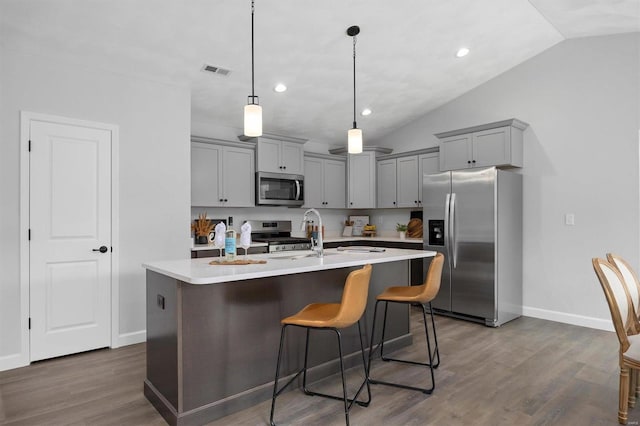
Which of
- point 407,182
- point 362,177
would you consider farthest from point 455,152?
point 362,177

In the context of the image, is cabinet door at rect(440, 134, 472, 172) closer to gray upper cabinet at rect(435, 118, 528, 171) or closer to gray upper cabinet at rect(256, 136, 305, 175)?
gray upper cabinet at rect(435, 118, 528, 171)

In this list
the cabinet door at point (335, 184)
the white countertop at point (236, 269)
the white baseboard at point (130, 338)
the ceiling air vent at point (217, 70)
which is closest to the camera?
the white countertop at point (236, 269)

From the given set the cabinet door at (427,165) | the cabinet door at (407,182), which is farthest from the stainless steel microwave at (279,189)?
the cabinet door at (427,165)

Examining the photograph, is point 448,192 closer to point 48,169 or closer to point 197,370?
point 197,370

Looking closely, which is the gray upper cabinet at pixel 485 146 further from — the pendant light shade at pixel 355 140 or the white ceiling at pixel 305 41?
the pendant light shade at pixel 355 140

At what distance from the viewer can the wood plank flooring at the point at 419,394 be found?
7.71 ft

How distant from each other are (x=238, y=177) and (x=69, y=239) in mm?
2124

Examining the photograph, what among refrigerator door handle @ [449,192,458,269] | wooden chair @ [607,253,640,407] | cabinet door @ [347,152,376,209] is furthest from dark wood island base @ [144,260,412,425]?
cabinet door @ [347,152,376,209]

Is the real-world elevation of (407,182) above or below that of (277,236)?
above

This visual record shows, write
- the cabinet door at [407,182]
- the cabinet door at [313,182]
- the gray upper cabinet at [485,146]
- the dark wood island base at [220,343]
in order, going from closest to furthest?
the dark wood island base at [220,343]
the gray upper cabinet at [485,146]
the cabinet door at [407,182]
the cabinet door at [313,182]

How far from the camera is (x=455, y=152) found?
16.5 ft

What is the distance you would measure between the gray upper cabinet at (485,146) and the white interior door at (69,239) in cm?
389

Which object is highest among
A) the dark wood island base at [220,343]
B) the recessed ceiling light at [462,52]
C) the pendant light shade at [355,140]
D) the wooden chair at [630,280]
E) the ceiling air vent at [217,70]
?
the recessed ceiling light at [462,52]

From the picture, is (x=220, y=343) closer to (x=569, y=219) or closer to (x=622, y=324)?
(x=622, y=324)
